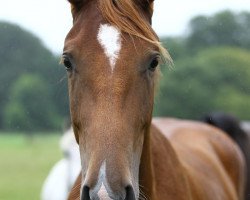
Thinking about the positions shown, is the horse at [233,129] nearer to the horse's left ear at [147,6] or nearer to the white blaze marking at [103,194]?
the horse's left ear at [147,6]

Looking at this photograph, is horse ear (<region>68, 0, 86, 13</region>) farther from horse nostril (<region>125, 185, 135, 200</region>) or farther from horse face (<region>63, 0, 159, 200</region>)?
horse nostril (<region>125, 185, 135, 200</region>)

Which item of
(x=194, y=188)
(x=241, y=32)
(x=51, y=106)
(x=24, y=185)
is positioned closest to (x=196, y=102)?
(x=24, y=185)

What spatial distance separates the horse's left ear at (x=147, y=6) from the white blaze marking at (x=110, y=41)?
0.35 meters

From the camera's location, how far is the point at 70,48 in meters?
3.47

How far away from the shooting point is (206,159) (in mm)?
5891

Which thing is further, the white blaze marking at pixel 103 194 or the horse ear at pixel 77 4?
the horse ear at pixel 77 4

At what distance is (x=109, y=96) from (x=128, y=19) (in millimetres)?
458

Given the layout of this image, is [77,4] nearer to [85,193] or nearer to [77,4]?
[77,4]

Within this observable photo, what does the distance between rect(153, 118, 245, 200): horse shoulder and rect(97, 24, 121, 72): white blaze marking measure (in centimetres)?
161

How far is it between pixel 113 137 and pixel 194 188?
5.73 feet

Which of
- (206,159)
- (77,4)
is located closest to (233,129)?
(206,159)

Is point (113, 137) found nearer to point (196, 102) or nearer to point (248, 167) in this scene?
point (248, 167)

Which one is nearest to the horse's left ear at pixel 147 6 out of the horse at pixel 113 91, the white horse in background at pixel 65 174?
the horse at pixel 113 91

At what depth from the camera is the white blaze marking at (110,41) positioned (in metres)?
3.35
